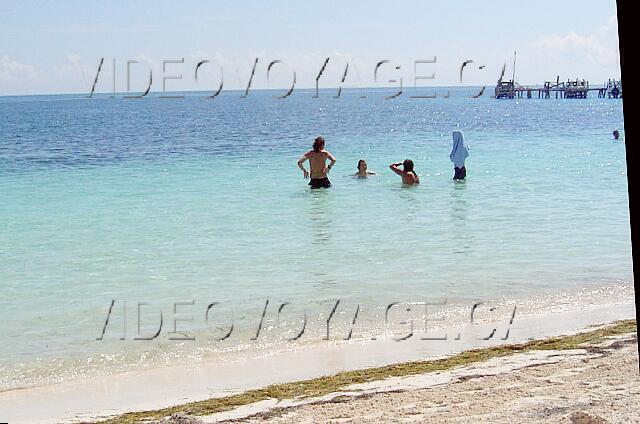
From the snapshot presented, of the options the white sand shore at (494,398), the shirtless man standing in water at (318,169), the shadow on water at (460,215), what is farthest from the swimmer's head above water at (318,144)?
the white sand shore at (494,398)

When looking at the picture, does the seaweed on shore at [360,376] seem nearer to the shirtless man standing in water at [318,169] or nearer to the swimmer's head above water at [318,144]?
the swimmer's head above water at [318,144]

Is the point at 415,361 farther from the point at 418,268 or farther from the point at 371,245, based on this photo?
the point at 371,245

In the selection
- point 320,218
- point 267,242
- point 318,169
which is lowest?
point 267,242

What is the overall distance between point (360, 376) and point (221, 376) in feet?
3.32

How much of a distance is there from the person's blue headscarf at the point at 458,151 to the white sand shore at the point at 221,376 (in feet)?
37.9

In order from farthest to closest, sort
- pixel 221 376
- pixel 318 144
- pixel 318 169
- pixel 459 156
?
pixel 459 156 → pixel 318 169 → pixel 318 144 → pixel 221 376

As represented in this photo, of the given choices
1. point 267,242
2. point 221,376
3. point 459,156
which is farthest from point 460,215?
point 221,376

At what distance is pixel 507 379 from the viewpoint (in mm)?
5270

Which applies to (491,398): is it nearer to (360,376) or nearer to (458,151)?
(360,376)

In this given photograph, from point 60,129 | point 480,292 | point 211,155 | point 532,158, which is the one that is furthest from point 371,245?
point 60,129

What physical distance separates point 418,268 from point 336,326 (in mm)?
2782

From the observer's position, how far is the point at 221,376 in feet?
20.1

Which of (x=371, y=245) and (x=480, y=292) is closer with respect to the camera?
(x=480, y=292)

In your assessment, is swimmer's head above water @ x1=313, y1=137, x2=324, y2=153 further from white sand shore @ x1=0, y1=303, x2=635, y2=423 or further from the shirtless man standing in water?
white sand shore @ x1=0, y1=303, x2=635, y2=423
